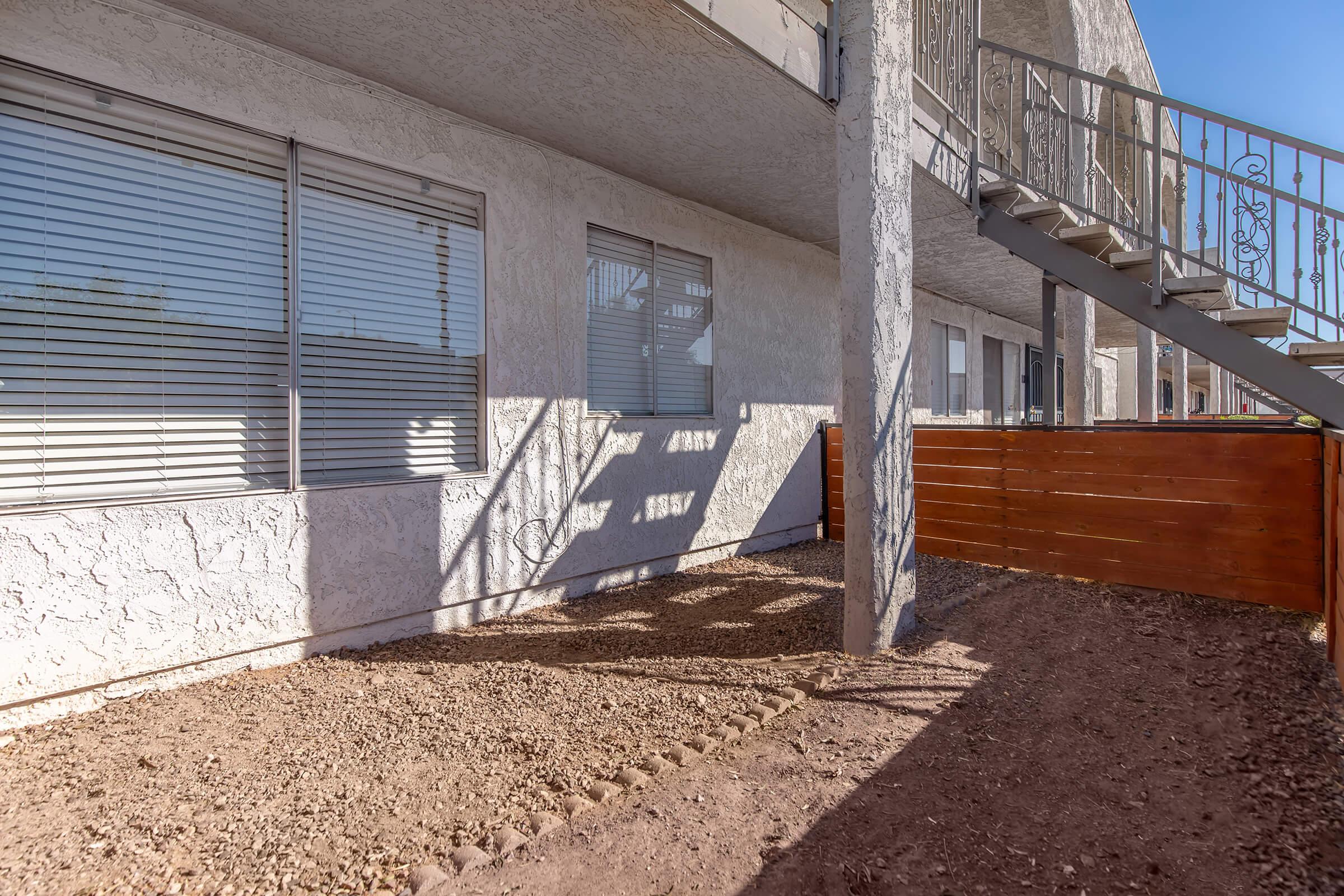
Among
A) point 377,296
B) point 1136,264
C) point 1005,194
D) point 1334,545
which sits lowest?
point 1334,545

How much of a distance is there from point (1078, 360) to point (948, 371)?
2.42 meters

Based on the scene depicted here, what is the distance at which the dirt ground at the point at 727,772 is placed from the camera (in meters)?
1.86

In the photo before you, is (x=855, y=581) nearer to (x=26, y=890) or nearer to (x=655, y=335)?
(x=655, y=335)

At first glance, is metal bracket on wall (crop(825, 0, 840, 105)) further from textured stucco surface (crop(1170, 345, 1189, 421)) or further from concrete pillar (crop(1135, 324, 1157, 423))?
textured stucco surface (crop(1170, 345, 1189, 421))

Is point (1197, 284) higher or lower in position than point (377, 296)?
higher

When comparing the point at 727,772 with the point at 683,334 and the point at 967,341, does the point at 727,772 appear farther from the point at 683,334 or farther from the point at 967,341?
the point at 967,341

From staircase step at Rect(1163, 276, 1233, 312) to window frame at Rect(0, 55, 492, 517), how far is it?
445 cm

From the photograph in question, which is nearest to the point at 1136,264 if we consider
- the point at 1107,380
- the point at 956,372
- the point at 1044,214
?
the point at 1044,214

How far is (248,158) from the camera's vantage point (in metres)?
3.34

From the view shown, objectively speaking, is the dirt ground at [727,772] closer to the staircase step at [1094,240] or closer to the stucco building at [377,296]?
the stucco building at [377,296]

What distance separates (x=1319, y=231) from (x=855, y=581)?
3.75 meters

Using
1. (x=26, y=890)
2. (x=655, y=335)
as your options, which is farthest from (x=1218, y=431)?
Answer: (x=26, y=890)

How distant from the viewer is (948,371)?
30.7 feet

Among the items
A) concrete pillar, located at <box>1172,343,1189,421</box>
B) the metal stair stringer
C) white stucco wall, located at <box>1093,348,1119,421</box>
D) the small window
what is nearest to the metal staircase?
the metal stair stringer
